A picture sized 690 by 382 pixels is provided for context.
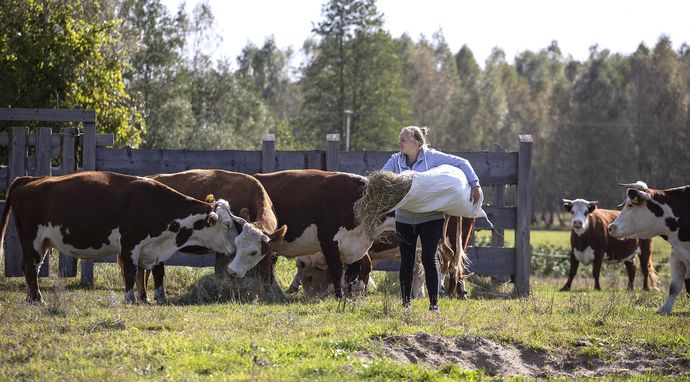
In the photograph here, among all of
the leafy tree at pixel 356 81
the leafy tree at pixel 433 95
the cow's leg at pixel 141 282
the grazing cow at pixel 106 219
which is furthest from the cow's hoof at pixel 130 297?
the leafy tree at pixel 433 95

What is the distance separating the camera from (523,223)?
1535 centimetres

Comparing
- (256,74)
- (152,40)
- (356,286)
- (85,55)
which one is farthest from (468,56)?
(356,286)

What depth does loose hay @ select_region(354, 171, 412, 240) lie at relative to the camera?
34.9 ft

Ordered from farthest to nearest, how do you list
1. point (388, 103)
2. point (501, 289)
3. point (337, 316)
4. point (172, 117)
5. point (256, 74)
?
point (256, 74) < point (388, 103) < point (172, 117) < point (501, 289) < point (337, 316)

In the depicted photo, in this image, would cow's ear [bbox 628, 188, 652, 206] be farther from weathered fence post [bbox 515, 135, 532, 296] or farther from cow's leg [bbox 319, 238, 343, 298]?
cow's leg [bbox 319, 238, 343, 298]

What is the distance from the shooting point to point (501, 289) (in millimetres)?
15984

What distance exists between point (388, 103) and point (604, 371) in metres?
49.2

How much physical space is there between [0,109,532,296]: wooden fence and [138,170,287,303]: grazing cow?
884mm

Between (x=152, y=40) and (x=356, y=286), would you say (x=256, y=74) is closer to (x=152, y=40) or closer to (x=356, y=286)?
(x=152, y=40)

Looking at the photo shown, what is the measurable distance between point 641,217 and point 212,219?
19.3ft

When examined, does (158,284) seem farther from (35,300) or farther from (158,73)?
(158,73)

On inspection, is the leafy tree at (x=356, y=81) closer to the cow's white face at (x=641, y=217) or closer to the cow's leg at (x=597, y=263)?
the cow's leg at (x=597, y=263)

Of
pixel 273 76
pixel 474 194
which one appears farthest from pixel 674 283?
pixel 273 76

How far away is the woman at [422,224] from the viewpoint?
10.8 m
